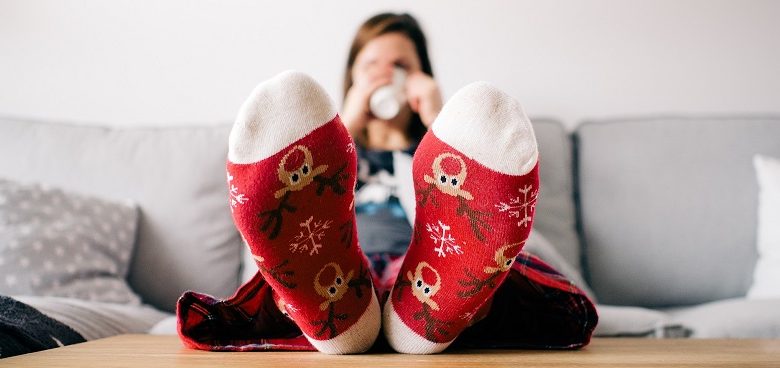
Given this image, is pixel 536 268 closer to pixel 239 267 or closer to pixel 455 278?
pixel 455 278

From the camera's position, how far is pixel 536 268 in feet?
2.18

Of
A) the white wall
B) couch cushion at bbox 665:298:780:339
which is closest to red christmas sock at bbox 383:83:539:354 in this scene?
couch cushion at bbox 665:298:780:339

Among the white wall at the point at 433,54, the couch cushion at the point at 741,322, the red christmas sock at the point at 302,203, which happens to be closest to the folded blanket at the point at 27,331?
the red christmas sock at the point at 302,203

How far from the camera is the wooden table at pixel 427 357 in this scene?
0.50 m

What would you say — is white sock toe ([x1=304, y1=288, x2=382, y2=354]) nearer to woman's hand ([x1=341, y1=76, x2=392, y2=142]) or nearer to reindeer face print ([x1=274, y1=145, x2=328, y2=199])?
reindeer face print ([x1=274, y1=145, x2=328, y2=199])

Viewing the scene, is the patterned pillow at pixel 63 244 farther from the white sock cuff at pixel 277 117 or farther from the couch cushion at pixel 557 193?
the couch cushion at pixel 557 193

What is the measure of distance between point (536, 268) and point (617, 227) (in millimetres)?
625

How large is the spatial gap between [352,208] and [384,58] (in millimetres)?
709

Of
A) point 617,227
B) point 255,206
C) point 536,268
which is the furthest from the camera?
point 617,227

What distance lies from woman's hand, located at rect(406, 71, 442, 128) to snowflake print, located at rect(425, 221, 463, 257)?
57 centimetres

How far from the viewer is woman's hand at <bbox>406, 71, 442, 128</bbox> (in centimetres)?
111

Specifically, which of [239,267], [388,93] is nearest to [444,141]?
[388,93]

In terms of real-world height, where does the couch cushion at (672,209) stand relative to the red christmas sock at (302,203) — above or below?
below

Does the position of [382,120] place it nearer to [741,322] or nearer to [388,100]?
[388,100]
